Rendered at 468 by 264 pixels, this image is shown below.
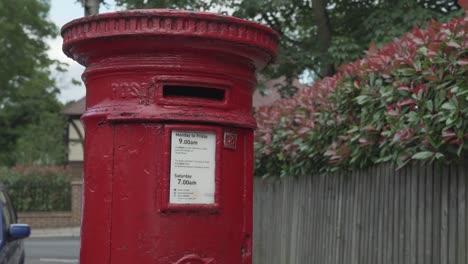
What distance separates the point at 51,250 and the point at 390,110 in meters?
12.9

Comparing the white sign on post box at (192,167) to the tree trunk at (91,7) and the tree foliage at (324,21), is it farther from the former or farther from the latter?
the tree foliage at (324,21)

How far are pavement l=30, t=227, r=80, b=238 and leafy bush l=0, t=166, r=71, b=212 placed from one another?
3.34 feet

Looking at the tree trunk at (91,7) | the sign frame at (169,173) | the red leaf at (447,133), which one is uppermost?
the tree trunk at (91,7)

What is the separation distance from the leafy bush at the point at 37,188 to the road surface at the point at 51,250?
3.72 meters

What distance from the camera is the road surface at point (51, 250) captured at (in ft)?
45.2

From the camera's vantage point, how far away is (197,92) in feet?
9.63

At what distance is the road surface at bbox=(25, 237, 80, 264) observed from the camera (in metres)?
13.8

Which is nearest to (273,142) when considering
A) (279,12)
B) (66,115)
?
(279,12)

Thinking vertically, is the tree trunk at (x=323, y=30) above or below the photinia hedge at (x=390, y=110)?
above

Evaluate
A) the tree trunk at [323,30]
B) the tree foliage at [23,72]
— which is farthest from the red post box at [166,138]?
the tree foliage at [23,72]

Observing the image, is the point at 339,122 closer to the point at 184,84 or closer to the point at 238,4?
the point at 184,84

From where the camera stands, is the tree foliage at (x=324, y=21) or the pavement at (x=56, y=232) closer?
the tree foliage at (x=324, y=21)

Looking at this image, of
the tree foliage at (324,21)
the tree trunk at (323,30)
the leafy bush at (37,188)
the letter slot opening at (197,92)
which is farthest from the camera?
the leafy bush at (37,188)

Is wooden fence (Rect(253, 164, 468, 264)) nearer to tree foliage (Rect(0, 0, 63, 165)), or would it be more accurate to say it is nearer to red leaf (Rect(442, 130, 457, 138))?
red leaf (Rect(442, 130, 457, 138))
